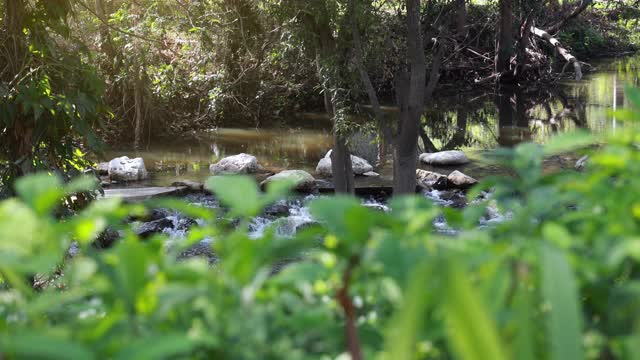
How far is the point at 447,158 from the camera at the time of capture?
11438 millimetres

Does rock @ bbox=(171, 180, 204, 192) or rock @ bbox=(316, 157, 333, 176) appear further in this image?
rock @ bbox=(316, 157, 333, 176)

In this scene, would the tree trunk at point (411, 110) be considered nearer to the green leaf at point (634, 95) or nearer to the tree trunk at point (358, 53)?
the tree trunk at point (358, 53)

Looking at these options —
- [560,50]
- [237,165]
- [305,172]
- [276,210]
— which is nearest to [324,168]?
[305,172]

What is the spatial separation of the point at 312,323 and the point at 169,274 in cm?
13

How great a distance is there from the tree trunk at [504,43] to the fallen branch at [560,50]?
3.30 ft

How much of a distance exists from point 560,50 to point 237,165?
39.1 feet

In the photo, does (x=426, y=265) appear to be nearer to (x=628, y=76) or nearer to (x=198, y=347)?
(x=198, y=347)

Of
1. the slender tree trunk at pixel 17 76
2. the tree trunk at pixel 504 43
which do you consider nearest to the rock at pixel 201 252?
the slender tree trunk at pixel 17 76

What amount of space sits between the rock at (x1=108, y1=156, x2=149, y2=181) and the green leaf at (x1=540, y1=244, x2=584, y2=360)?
409 inches

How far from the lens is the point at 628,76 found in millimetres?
20406

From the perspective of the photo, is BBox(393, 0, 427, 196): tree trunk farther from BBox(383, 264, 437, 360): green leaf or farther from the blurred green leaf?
BBox(383, 264, 437, 360): green leaf

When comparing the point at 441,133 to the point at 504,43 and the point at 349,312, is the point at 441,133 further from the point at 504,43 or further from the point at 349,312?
the point at 349,312

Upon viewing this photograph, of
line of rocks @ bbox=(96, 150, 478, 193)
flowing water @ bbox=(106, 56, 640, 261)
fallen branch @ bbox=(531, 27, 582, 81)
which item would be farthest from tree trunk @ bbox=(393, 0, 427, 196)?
fallen branch @ bbox=(531, 27, 582, 81)

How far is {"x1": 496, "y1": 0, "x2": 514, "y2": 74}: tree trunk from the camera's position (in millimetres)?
19234
